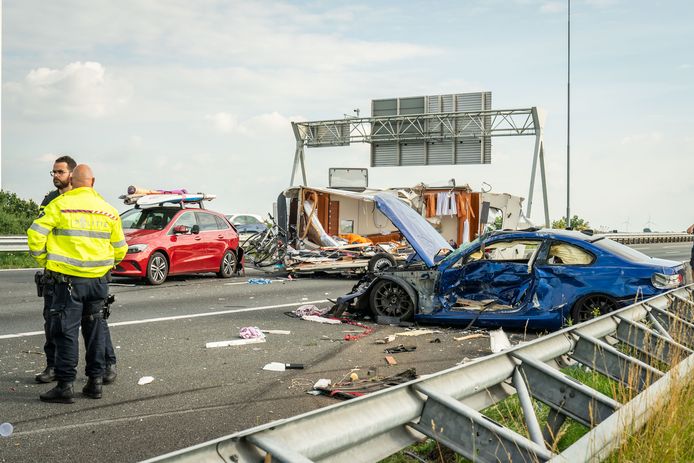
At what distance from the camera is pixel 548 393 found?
163 inches

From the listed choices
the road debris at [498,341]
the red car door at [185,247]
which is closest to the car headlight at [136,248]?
the red car door at [185,247]

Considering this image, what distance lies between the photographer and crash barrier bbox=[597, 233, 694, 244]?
46312mm

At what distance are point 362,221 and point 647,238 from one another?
34.5 metres

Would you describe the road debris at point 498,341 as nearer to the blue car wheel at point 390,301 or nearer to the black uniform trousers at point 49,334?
the blue car wheel at point 390,301

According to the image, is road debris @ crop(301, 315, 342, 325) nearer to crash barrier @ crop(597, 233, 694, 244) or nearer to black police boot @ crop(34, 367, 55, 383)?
black police boot @ crop(34, 367, 55, 383)

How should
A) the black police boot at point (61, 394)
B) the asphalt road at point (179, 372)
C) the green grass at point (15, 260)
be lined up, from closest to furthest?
1. the asphalt road at point (179, 372)
2. the black police boot at point (61, 394)
3. the green grass at point (15, 260)

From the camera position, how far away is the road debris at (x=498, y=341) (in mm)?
9469

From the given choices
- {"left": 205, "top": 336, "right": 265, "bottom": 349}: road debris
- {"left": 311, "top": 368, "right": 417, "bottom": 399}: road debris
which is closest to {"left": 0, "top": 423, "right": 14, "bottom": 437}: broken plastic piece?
{"left": 311, "top": 368, "right": 417, "bottom": 399}: road debris

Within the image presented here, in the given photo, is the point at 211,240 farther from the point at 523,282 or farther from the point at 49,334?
the point at 49,334

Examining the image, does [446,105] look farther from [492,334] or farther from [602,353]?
[602,353]

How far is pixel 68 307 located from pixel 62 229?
0.66 m

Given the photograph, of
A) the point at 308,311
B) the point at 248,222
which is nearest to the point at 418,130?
the point at 248,222

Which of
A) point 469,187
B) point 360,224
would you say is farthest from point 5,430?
point 469,187

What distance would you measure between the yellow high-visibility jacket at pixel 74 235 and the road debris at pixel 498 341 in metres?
4.54
